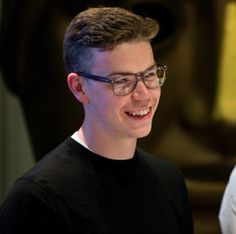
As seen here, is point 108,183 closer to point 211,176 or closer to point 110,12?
point 110,12

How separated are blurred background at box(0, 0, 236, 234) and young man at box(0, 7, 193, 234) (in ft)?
2.10

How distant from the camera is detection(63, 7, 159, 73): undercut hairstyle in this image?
0.81 metres

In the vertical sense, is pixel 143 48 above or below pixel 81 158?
above

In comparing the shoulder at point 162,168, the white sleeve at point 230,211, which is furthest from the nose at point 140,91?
the white sleeve at point 230,211

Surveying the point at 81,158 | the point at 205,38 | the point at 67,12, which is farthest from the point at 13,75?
the point at 81,158

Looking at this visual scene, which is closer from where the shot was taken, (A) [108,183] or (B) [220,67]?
(A) [108,183]

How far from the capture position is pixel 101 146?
2.81 feet

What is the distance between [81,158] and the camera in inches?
34.1

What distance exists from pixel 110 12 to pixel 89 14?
0.09 ft

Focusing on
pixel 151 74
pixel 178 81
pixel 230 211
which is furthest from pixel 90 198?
pixel 178 81

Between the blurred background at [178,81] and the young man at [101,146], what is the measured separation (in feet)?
2.10

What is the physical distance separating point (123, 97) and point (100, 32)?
84mm

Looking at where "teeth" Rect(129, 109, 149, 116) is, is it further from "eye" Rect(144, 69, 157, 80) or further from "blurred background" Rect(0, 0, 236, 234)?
"blurred background" Rect(0, 0, 236, 234)

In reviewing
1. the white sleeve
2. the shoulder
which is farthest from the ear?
the white sleeve
